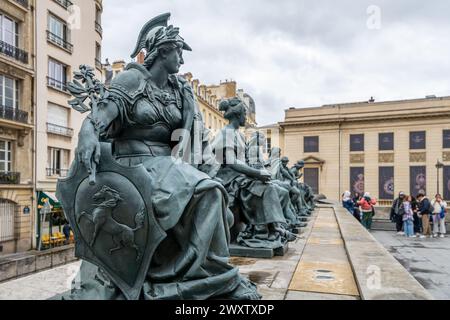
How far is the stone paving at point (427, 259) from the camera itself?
6.95 metres

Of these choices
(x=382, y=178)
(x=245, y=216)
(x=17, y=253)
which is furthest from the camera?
(x=382, y=178)

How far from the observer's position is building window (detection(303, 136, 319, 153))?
3791cm

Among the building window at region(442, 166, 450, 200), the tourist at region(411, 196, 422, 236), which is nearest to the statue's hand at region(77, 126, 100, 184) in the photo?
the tourist at region(411, 196, 422, 236)

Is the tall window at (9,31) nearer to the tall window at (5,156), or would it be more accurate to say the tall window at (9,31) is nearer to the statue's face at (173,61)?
the tall window at (5,156)

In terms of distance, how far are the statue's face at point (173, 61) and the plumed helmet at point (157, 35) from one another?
8 cm

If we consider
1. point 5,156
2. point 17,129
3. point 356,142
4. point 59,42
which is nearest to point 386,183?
point 356,142

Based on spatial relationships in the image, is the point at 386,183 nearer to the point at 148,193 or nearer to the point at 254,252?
the point at 254,252

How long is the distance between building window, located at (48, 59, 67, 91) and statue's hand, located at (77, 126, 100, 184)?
61.1 ft

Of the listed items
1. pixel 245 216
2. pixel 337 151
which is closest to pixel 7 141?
pixel 245 216

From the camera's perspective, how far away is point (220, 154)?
14.3ft
